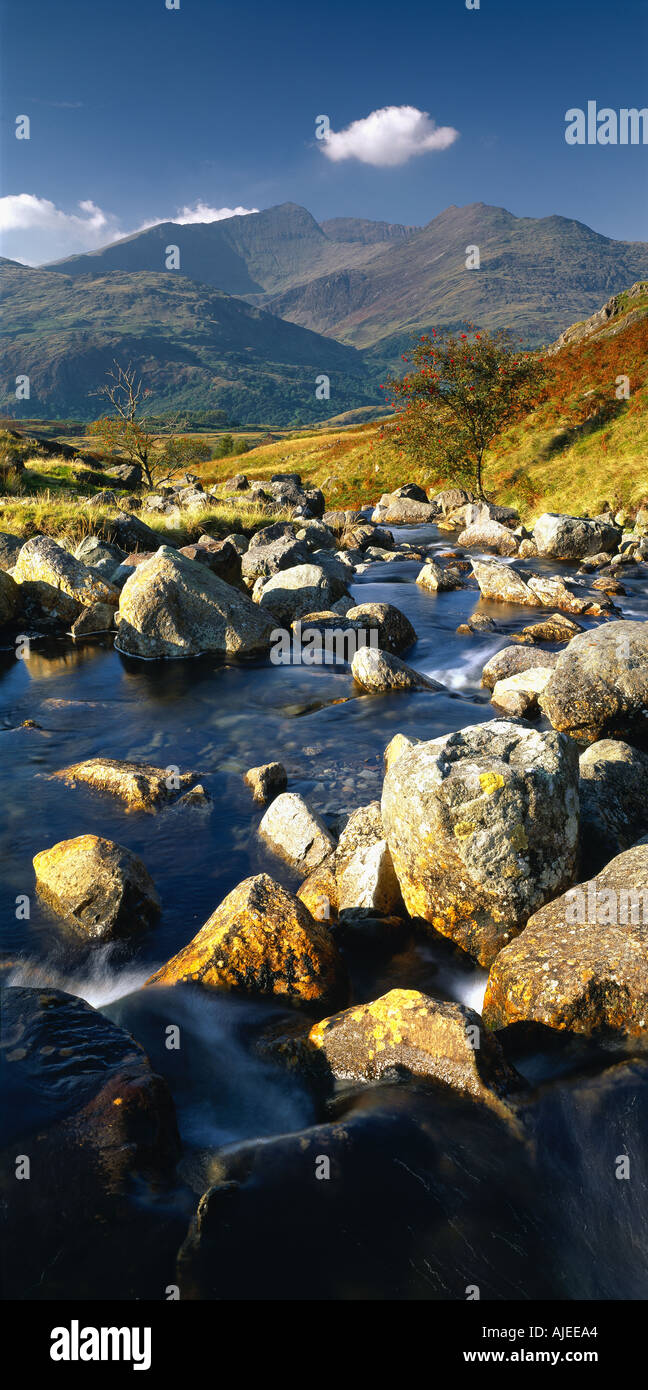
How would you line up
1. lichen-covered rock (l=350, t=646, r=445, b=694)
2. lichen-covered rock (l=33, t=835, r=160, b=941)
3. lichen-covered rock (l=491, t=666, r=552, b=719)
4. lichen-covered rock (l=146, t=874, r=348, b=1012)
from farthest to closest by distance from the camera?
lichen-covered rock (l=350, t=646, r=445, b=694) < lichen-covered rock (l=491, t=666, r=552, b=719) < lichen-covered rock (l=33, t=835, r=160, b=941) < lichen-covered rock (l=146, t=874, r=348, b=1012)

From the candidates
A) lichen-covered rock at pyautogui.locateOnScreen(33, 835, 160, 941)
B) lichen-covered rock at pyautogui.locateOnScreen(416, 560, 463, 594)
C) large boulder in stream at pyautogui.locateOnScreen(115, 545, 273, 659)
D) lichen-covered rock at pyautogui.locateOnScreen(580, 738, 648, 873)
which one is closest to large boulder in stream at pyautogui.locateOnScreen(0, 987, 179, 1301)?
lichen-covered rock at pyautogui.locateOnScreen(33, 835, 160, 941)

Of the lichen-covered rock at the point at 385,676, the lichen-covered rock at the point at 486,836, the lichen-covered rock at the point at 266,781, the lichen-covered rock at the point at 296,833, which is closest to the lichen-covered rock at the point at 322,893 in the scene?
the lichen-covered rock at the point at 296,833

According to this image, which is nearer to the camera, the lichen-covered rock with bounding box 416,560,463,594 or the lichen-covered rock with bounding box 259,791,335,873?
the lichen-covered rock with bounding box 259,791,335,873

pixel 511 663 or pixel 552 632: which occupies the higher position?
pixel 552 632

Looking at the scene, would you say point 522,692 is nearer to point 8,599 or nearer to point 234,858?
point 234,858

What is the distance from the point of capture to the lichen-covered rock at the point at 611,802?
8664 millimetres

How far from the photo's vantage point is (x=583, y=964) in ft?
20.2

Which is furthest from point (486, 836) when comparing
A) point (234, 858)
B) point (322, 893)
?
point (234, 858)

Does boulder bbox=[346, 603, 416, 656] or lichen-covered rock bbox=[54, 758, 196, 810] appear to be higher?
boulder bbox=[346, 603, 416, 656]

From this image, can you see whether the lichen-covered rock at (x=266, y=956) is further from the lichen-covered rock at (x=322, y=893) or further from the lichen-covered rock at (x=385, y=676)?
the lichen-covered rock at (x=385, y=676)

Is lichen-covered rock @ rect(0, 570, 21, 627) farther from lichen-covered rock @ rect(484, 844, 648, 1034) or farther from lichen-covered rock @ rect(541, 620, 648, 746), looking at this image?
lichen-covered rock @ rect(484, 844, 648, 1034)

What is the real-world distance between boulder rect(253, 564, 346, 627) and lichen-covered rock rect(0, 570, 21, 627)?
720cm

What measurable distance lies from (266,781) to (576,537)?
2524 centimetres

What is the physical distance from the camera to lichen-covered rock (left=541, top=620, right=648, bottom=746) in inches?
487
